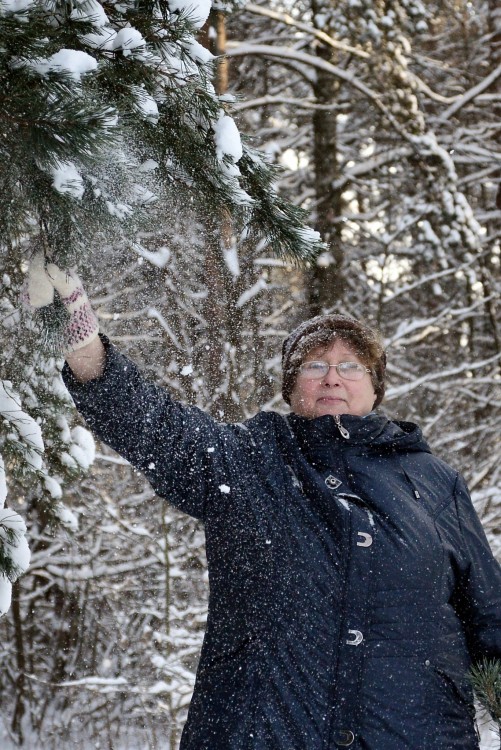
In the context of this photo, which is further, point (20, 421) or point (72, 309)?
point (20, 421)

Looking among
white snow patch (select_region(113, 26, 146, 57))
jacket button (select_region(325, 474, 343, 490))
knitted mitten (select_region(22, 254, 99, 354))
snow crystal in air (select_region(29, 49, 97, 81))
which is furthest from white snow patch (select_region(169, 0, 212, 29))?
jacket button (select_region(325, 474, 343, 490))

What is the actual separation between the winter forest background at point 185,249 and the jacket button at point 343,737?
3.14 ft

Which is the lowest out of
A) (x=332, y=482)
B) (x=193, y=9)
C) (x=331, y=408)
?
(x=332, y=482)

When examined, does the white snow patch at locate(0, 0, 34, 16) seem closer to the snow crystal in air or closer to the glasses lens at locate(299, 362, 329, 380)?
the snow crystal in air

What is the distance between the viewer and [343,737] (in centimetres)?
184

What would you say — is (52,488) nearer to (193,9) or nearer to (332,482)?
(332,482)

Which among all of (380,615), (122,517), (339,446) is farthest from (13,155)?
(122,517)

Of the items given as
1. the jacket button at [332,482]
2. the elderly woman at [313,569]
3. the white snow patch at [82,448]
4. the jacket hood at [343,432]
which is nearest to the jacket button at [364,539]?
the elderly woman at [313,569]

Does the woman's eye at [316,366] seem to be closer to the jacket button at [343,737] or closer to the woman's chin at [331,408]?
the woman's chin at [331,408]

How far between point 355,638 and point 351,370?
2.51 ft

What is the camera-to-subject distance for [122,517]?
612 cm

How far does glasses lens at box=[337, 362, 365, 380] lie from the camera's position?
90.7 inches

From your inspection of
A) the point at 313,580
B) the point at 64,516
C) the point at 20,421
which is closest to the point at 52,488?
the point at 64,516

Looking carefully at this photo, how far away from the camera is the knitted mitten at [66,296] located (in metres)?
1.77
